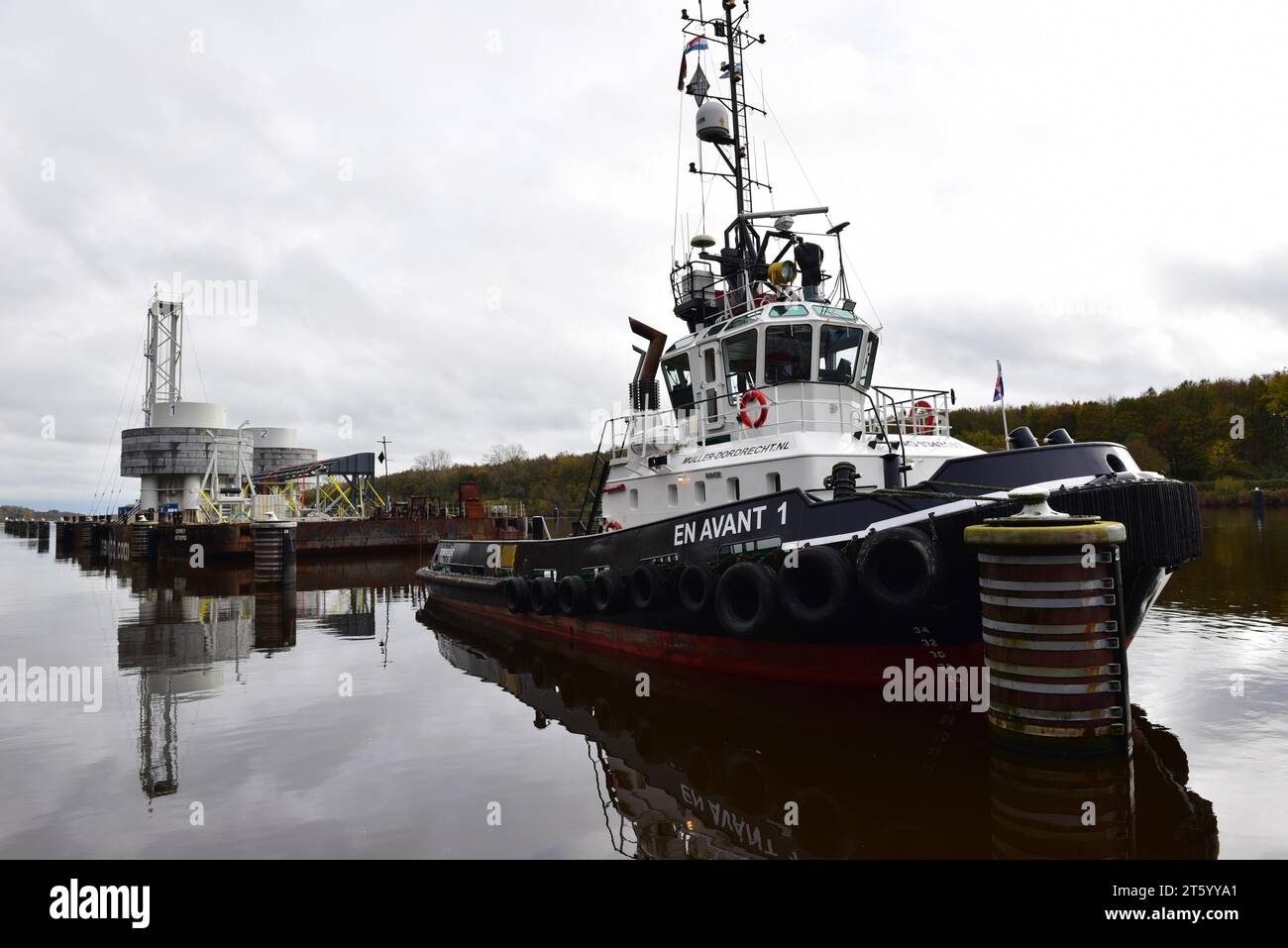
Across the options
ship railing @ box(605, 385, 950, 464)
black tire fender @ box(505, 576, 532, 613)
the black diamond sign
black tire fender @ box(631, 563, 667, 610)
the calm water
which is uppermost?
the black diamond sign

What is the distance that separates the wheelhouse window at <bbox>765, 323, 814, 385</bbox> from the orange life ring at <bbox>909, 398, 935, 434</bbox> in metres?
1.63

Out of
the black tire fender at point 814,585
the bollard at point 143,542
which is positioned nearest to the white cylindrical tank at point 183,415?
the bollard at point 143,542

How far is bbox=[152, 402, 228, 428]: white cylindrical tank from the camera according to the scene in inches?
1832

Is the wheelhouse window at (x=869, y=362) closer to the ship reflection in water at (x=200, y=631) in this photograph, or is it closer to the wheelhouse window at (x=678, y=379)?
the wheelhouse window at (x=678, y=379)

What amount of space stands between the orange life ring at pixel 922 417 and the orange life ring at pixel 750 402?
215 cm

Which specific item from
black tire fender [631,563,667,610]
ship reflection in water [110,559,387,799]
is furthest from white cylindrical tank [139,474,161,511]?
black tire fender [631,563,667,610]

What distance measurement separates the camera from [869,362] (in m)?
10.4

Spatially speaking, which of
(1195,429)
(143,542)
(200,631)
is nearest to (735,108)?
(200,631)

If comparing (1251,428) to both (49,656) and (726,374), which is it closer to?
(726,374)

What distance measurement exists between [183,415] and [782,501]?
51.2 m

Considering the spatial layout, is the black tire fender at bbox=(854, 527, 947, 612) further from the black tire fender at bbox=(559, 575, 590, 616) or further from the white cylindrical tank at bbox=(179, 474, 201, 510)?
the white cylindrical tank at bbox=(179, 474, 201, 510)

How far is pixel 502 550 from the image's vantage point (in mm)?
13203
